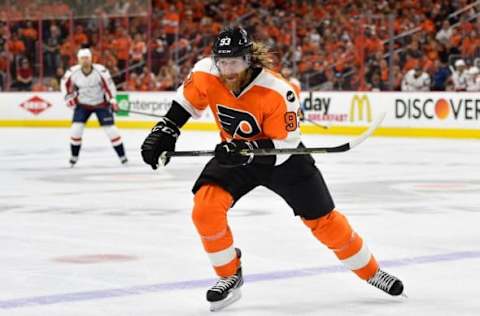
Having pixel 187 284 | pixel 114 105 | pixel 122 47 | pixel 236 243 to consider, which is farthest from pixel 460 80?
pixel 187 284

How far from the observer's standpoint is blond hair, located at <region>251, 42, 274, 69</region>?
4.57m

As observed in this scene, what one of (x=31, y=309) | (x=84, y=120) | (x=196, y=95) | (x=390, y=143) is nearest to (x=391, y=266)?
(x=196, y=95)

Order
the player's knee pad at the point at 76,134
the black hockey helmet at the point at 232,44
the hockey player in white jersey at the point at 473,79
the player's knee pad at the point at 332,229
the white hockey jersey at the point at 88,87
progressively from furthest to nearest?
the hockey player in white jersey at the point at 473,79
the white hockey jersey at the point at 88,87
the player's knee pad at the point at 76,134
the player's knee pad at the point at 332,229
the black hockey helmet at the point at 232,44

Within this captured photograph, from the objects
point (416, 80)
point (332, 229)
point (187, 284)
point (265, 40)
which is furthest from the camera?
point (265, 40)

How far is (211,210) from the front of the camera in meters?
4.47

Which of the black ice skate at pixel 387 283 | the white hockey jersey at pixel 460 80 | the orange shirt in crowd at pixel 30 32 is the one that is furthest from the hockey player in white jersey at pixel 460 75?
the black ice skate at pixel 387 283

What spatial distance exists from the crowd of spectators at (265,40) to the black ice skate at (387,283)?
1284cm

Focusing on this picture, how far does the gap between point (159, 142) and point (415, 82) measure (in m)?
13.8

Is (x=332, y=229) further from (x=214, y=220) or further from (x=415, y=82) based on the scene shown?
(x=415, y=82)

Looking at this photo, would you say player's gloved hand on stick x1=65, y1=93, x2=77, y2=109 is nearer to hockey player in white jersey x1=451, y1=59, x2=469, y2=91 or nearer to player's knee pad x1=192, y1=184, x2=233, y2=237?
hockey player in white jersey x1=451, y1=59, x2=469, y2=91

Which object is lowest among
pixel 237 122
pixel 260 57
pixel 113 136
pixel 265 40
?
pixel 113 136

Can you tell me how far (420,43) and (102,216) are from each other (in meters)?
11.2

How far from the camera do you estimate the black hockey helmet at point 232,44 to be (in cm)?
444

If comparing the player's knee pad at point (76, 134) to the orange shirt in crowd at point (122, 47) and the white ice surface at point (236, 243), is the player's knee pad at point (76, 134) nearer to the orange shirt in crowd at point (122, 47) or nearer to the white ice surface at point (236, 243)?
the white ice surface at point (236, 243)
